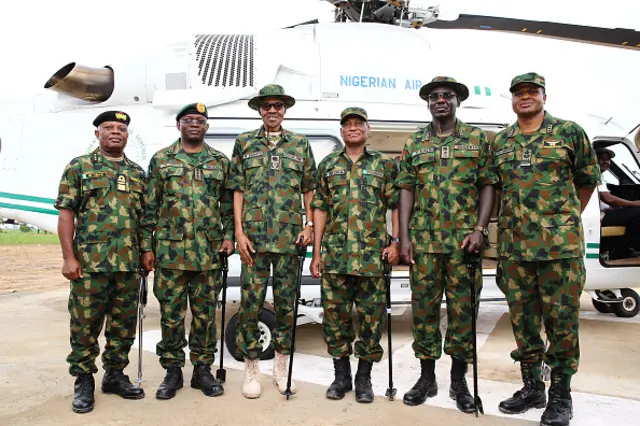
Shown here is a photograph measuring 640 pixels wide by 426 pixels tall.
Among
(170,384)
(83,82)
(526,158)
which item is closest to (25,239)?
(83,82)

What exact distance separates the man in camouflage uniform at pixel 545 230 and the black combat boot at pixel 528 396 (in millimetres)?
13

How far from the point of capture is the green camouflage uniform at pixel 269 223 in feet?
11.4

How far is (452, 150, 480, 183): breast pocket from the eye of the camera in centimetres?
327

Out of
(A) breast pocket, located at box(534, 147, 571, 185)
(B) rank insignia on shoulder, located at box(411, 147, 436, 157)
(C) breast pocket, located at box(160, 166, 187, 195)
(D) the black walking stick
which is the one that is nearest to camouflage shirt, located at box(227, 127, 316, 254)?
(C) breast pocket, located at box(160, 166, 187, 195)

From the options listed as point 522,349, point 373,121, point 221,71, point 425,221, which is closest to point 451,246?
point 425,221

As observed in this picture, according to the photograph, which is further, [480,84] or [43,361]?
[480,84]

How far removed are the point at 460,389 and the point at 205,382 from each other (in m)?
1.77

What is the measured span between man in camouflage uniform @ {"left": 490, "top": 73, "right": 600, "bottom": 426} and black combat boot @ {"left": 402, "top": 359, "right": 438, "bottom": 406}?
497mm

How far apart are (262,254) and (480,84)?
3177 millimetres

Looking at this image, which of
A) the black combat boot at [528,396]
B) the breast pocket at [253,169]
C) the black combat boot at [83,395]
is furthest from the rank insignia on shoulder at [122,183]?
the black combat boot at [528,396]

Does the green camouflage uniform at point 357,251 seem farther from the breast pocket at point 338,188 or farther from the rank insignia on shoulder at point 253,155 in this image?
the rank insignia on shoulder at point 253,155

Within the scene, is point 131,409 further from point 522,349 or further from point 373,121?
point 373,121

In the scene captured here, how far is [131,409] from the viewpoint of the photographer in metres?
3.30

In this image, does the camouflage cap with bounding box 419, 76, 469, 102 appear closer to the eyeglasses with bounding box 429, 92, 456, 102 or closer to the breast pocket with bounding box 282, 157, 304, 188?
the eyeglasses with bounding box 429, 92, 456, 102
